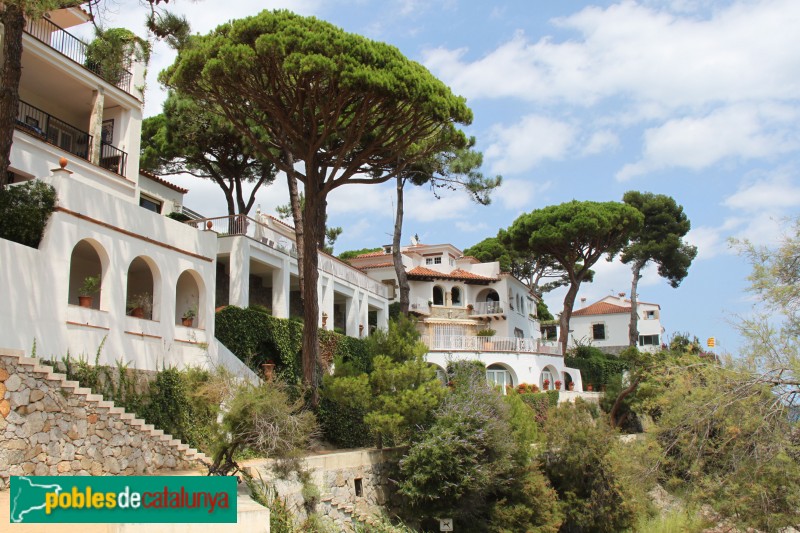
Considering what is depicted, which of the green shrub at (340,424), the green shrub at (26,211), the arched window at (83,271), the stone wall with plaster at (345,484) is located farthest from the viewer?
the green shrub at (340,424)

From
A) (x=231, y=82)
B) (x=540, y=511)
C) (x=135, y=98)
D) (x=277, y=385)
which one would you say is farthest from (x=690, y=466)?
(x=135, y=98)

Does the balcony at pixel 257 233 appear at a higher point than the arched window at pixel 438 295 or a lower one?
lower

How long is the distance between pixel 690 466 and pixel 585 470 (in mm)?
10060

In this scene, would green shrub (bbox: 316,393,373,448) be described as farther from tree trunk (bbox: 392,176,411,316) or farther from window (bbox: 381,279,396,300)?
window (bbox: 381,279,396,300)

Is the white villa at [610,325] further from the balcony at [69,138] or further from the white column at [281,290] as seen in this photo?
the balcony at [69,138]

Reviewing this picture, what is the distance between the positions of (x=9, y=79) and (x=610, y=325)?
5606 cm

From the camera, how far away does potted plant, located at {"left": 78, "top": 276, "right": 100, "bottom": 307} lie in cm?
1834

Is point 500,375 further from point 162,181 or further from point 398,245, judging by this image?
point 162,181

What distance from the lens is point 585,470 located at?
2630 cm

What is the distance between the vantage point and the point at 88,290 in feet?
64.0

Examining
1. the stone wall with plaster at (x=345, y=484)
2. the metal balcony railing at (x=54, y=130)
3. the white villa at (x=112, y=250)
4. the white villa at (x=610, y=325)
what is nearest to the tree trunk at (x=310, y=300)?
the white villa at (x=112, y=250)

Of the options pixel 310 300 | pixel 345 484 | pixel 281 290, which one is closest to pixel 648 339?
pixel 281 290

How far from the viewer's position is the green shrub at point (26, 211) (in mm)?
16797

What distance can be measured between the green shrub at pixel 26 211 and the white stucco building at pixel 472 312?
26995mm
